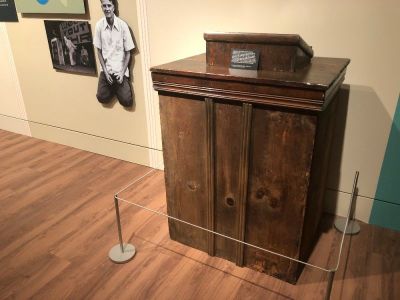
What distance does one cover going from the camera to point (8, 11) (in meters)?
2.88

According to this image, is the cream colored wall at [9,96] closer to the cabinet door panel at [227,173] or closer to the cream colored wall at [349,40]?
the cream colored wall at [349,40]

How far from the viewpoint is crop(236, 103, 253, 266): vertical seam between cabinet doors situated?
1.38 meters

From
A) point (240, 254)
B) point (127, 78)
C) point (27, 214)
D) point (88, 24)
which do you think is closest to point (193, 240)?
point (240, 254)

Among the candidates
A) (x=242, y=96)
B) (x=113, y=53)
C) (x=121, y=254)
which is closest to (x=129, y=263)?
(x=121, y=254)

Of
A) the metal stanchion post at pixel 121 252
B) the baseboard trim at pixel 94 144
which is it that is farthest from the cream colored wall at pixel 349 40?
the metal stanchion post at pixel 121 252

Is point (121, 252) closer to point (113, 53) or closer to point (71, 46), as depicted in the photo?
point (113, 53)

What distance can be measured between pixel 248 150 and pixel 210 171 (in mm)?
231

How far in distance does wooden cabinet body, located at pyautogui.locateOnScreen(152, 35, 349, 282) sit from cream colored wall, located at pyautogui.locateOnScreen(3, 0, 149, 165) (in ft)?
3.56

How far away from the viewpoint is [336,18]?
173 cm

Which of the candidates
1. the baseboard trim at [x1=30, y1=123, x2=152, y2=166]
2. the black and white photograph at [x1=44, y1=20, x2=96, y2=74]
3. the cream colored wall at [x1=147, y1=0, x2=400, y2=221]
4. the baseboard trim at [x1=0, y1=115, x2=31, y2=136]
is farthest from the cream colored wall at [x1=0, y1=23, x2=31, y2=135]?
the cream colored wall at [x1=147, y1=0, x2=400, y2=221]

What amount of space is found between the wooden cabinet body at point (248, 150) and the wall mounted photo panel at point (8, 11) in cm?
201

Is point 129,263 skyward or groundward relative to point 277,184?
groundward

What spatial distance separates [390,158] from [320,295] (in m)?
0.85

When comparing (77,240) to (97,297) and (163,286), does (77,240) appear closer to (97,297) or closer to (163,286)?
(97,297)
